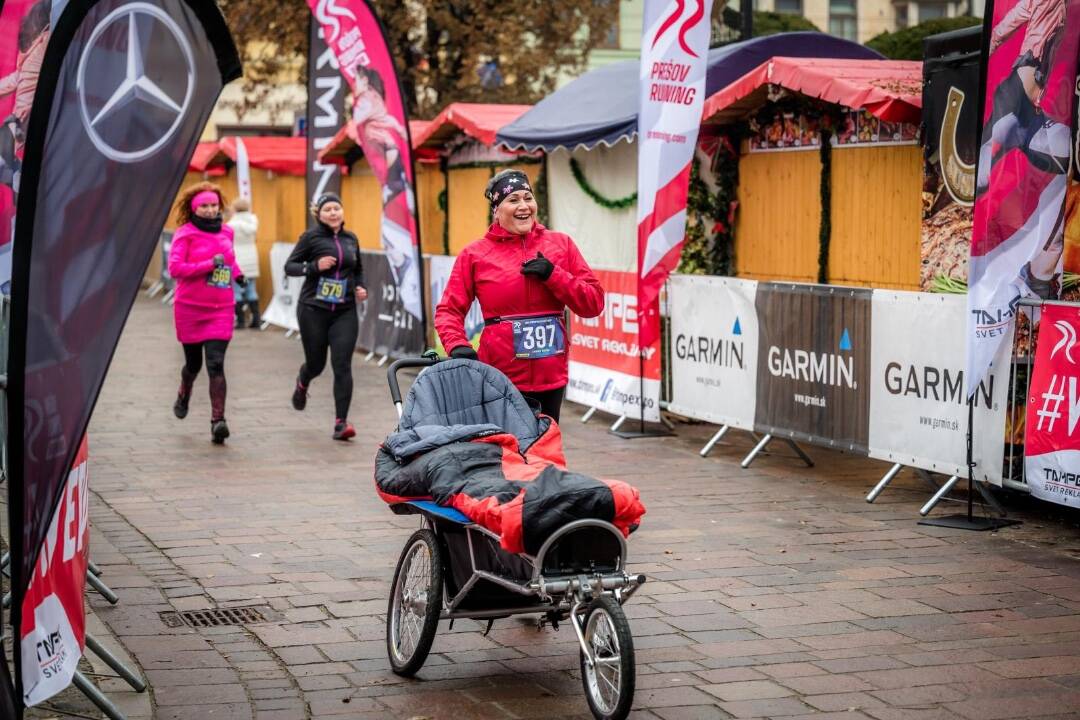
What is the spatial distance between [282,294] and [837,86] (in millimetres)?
13297

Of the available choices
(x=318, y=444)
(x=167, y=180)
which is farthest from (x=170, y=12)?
(x=318, y=444)

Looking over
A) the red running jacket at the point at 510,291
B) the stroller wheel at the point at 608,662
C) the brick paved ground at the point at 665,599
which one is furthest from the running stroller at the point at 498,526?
the red running jacket at the point at 510,291

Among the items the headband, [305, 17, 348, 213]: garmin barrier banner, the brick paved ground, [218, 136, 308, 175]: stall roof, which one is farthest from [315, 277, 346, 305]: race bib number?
[218, 136, 308, 175]: stall roof

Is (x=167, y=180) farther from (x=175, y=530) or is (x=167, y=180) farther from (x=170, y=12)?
(x=175, y=530)

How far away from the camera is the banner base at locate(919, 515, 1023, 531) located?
848 cm

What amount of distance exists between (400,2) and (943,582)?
2410 centimetres

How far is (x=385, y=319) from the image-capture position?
1839 cm

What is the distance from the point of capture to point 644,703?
540 cm

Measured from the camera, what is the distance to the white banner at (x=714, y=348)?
1096 cm

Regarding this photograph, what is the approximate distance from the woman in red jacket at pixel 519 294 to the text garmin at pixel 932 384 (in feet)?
8.91

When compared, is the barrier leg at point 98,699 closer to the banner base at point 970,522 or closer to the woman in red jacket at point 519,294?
the woman in red jacket at point 519,294

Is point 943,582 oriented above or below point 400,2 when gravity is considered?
below

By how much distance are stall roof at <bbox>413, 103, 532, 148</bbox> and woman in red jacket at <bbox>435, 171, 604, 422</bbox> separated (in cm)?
917

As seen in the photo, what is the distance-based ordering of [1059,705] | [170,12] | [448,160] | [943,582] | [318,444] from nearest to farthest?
1. [170,12]
2. [1059,705]
3. [943,582]
4. [318,444]
5. [448,160]
